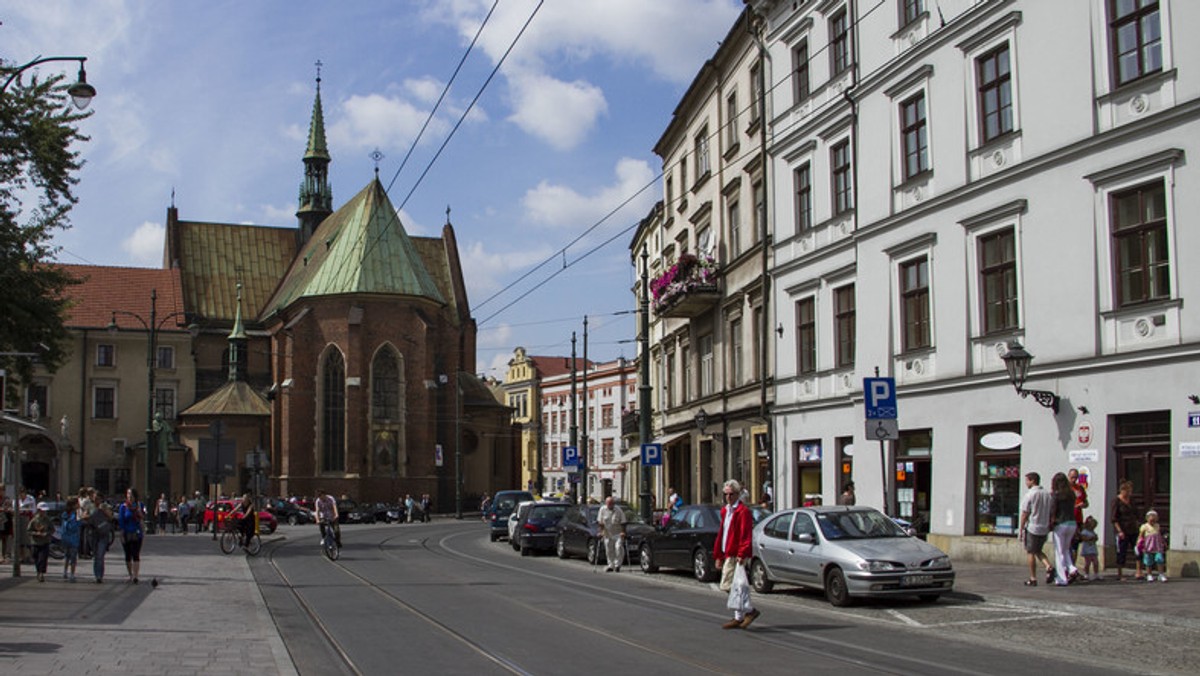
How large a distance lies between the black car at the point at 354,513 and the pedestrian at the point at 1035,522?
162 ft

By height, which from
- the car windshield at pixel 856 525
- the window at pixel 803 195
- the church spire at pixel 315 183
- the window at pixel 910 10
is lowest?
the car windshield at pixel 856 525

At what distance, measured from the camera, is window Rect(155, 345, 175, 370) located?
73.1m

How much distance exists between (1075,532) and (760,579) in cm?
464

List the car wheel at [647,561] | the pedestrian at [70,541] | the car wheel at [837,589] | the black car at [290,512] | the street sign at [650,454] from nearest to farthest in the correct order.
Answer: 1. the car wheel at [837,589]
2. the pedestrian at [70,541]
3. the car wheel at [647,561]
4. the street sign at [650,454]
5. the black car at [290,512]

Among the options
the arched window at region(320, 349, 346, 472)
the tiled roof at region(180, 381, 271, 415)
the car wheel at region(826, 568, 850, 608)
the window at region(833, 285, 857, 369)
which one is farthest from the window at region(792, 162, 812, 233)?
the tiled roof at region(180, 381, 271, 415)

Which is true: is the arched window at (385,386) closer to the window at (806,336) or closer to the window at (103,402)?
the window at (103,402)

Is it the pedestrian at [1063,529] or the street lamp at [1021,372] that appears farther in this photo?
the street lamp at [1021,372]

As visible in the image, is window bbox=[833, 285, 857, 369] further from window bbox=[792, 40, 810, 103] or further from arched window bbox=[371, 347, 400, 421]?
arched window bbox=[371, 347, 400, 421]

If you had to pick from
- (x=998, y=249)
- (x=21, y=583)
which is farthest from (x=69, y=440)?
(x=998, y=249)

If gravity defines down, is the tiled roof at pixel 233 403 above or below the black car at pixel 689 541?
above

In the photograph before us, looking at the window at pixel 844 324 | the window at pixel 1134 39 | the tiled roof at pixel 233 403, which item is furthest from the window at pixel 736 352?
the tiled roof at pixel 233 403

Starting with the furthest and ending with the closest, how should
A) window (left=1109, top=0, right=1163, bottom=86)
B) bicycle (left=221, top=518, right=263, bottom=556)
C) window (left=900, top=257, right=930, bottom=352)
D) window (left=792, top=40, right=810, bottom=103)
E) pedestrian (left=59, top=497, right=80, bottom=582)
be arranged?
1. bicycle (left=221, top=518, right=263, bottom=556)
2. window (left=792, top=40, right=810, bottom=103)
3. window (left=900, top=257, right=930, bottom=352)
4. pedestrian (left=59, top=497, right=80, bottom=582)
5. window (left=1109, top=0, right=1163, bottom=86)

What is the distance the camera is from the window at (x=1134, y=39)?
17516 millimetres

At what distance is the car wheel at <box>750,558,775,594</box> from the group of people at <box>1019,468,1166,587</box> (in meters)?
3.77
